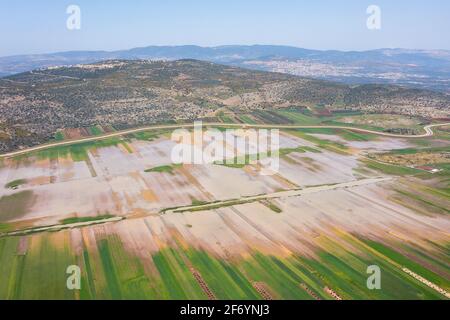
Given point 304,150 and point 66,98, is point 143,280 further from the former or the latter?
point 66,98

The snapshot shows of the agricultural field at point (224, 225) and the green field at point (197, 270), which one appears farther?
the agricultural field at point (224, 225)

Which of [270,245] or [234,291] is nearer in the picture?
[234,291]

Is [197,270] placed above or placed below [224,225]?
below

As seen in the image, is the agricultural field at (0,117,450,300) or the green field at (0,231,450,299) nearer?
the green field at (0,231,450,299)

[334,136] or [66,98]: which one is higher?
[66,98]

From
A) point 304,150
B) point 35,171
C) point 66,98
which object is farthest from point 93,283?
point 66,98

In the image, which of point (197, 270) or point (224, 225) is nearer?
point (197, 270)
